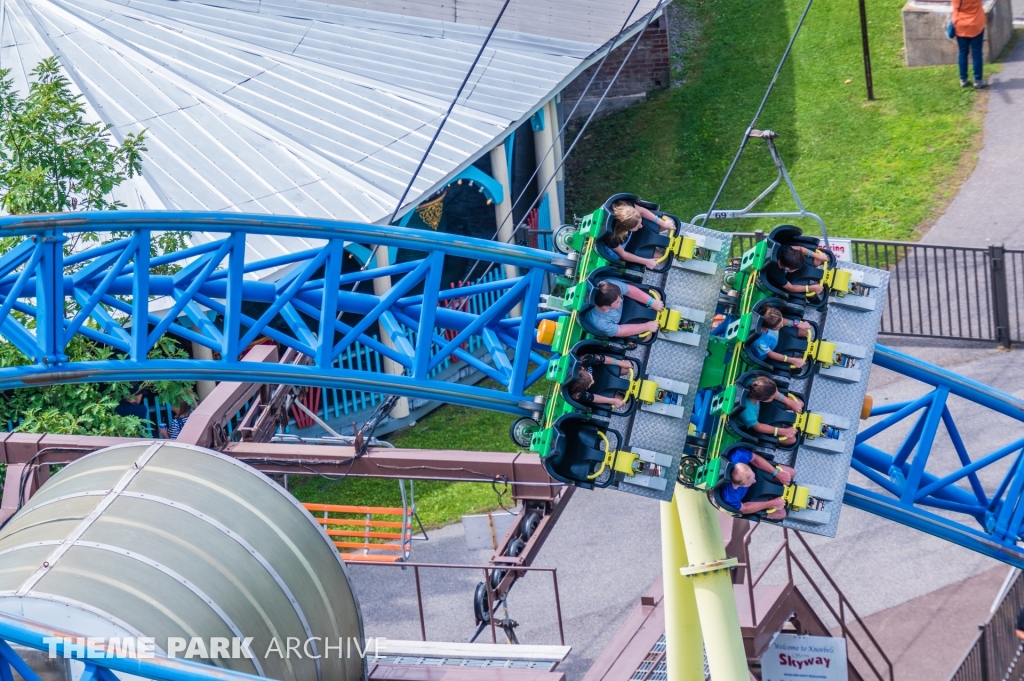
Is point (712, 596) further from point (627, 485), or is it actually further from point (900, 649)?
point (900, 649)

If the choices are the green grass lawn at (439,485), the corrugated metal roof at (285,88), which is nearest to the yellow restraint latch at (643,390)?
the green grass lawn at (439,485)

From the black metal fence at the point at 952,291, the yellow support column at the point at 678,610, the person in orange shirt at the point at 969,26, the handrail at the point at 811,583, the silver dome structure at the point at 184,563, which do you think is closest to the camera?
the silver dome structure at the point at 184,563

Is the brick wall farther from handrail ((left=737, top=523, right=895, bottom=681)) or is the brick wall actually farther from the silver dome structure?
the silver dome structure

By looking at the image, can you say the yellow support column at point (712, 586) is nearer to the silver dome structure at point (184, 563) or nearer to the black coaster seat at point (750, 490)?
the black coaster seat at point (750, 490)

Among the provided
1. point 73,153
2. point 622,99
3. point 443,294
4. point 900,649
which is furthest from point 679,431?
point 622,99

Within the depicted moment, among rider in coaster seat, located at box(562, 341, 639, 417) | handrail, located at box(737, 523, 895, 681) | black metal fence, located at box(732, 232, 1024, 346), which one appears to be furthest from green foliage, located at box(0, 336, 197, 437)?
black metal fence, located at box(732, 232, 1024, 346)

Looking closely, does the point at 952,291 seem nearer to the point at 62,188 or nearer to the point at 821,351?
the point at 821,351
